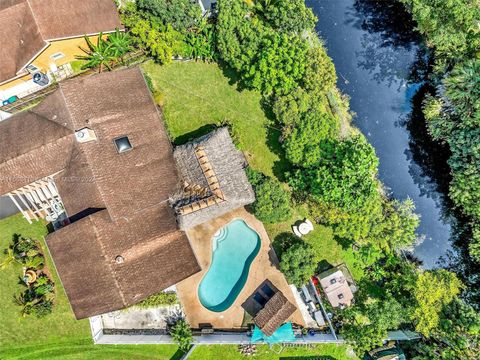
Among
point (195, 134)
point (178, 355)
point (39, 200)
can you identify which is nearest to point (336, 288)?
point (178, 355)

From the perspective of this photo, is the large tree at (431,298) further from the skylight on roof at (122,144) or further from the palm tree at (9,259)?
the palm tree at (9,259)

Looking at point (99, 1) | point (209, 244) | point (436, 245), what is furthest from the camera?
point (436, 245)

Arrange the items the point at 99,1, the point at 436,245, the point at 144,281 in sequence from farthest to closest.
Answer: the point at 436,245 < the point at 99,1 < the point at 144,281

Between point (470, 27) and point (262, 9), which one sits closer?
point (470, 27)

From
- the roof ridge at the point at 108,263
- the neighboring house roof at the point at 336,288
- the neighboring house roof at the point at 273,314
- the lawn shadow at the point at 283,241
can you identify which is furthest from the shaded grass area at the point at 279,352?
the roof ridge at the point at 108,263

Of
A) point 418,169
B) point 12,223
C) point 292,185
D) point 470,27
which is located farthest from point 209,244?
point 470,27

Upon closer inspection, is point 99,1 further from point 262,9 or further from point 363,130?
point 363,130
